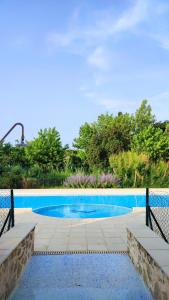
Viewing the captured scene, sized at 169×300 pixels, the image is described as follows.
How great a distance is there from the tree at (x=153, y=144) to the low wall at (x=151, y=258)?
16.3 metres

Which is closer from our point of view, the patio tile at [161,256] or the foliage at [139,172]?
the patio tile at [161,256]

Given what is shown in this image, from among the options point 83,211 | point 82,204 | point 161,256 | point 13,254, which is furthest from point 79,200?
point 161,256

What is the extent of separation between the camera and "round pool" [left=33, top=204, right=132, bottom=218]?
9680mm

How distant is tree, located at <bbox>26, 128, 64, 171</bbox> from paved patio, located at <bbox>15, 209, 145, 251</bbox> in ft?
37.9

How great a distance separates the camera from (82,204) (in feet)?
37.1

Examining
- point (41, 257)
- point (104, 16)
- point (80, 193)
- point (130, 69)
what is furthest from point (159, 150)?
point (41, 257)

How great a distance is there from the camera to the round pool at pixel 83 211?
381 inches

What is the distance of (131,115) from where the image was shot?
28.8 metres

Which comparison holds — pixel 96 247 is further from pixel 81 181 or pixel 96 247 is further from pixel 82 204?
pixel 81 181

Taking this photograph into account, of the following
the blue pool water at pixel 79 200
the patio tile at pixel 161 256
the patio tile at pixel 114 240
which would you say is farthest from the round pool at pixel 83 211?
the patio tile at pixel 161 256

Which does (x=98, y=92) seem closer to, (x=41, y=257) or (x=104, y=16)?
(x=104, y=16)

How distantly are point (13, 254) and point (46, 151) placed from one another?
1635cm

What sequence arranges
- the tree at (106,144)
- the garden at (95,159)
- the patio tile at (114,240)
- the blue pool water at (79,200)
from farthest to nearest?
the tree at (106,144) < the garden at (95,159) < the blue pool water at (79,200) < the patio tile at (114,240)

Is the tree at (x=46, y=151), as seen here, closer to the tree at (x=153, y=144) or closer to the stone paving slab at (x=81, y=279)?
the tree at (x=153, y=144)
